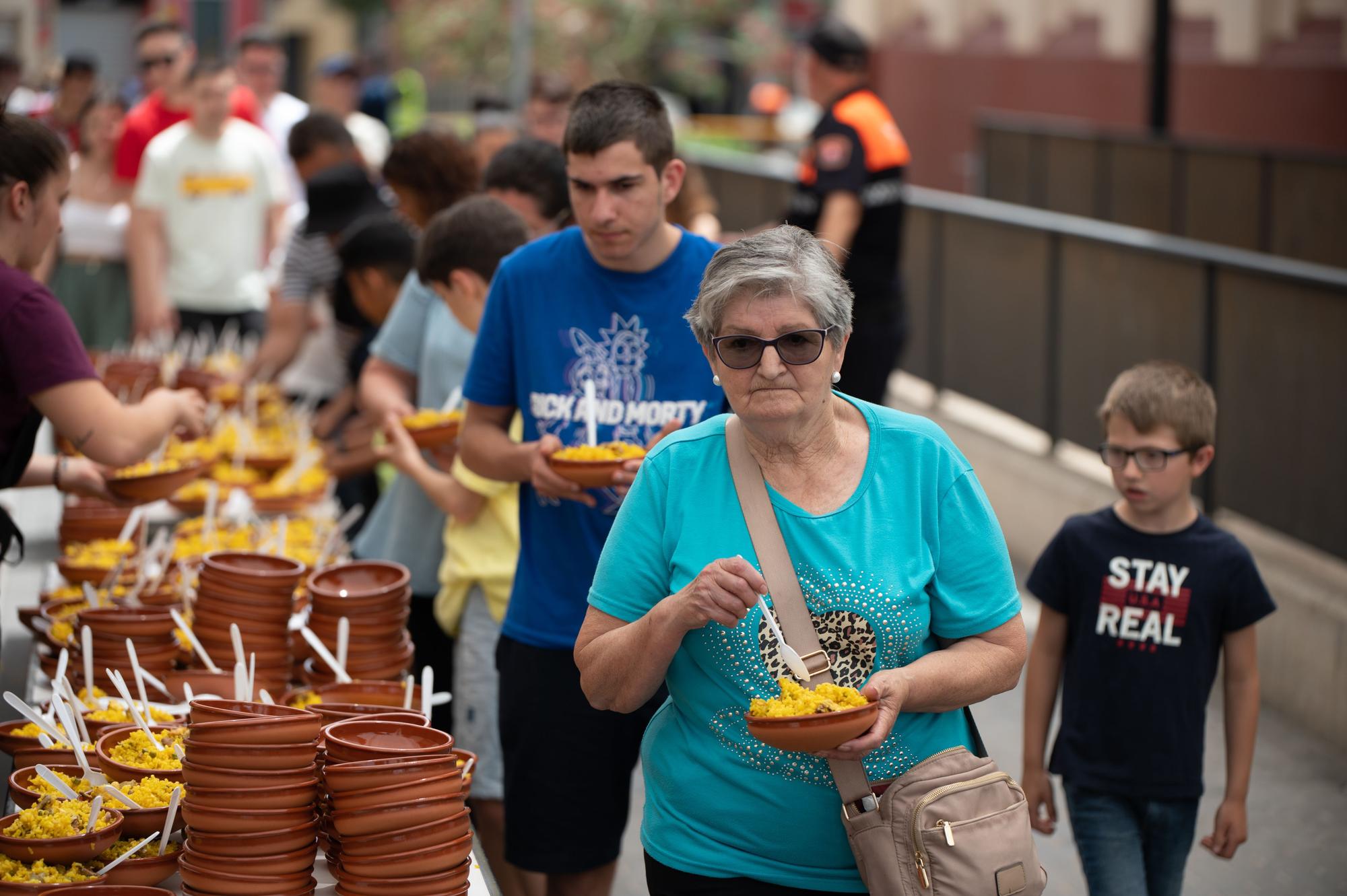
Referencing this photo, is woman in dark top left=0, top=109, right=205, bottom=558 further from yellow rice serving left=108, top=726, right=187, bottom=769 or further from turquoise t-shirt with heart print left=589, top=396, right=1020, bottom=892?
turquoise t-shirt with heart print left=589, top=396, right=1020, bottom=892

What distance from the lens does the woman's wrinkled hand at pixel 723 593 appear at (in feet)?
9.14

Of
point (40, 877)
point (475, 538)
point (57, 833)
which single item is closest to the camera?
point (40, 877)

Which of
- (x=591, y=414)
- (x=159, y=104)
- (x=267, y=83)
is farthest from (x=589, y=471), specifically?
(x=267, y=83)

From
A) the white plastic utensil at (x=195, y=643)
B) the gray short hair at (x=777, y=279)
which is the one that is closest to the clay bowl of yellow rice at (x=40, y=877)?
the white plastic utensil at (x=195, y=643)

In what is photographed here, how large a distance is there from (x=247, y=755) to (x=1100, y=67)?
17.8 metres

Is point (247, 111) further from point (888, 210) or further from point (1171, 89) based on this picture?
point (1171, 89)

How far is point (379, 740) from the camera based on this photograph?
3.31 meters

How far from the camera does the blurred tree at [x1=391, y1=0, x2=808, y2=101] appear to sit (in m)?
32.1

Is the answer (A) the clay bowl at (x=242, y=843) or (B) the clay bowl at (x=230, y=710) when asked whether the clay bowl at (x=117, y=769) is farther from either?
(A) the clay bowl at (x=242, y=843)

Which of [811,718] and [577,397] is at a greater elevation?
[577,397]

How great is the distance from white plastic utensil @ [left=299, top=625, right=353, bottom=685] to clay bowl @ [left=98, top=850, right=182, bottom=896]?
85 cm

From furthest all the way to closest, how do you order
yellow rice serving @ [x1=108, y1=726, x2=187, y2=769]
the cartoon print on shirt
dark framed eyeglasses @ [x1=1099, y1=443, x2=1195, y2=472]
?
dark framed eyeglasses @ [x1=1099, y1=443, x2=1195, y2=472] → the cartoon print on shirt → yellow rice serving @ [x1=108, y1=726, x2=187, y2=769]

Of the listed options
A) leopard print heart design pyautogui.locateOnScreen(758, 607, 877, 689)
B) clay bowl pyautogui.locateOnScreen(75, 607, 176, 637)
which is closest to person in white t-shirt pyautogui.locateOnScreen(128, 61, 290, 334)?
clay bowl pyautogui.locateOnScreen(75, 607, 176, 637)

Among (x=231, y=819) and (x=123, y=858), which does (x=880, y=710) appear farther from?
(x=123, y=858)
